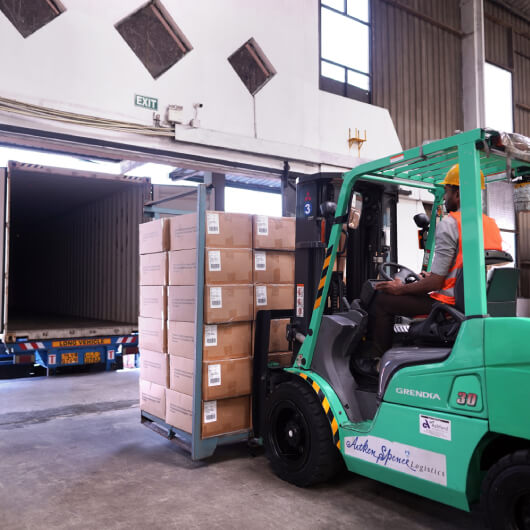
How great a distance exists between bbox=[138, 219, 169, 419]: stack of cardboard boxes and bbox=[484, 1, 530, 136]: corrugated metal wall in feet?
38.5

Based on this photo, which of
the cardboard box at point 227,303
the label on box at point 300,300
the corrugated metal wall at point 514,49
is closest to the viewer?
the label on box at point 300,300

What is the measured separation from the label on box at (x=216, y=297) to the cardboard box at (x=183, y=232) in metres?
0.37

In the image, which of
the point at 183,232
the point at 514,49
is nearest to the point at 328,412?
the point at 183,232

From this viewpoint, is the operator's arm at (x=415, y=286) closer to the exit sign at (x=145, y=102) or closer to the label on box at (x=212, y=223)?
the label on box at (x=212, y=223)

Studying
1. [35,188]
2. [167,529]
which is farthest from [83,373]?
[167,529]

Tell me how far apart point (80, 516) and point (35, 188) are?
585cm

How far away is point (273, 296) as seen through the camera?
15.0 feet

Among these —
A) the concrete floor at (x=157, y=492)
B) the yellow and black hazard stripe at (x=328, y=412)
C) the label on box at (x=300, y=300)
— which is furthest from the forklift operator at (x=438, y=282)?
the concrete floor at (x=157, y=492)

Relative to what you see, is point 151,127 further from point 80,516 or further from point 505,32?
point 505,32

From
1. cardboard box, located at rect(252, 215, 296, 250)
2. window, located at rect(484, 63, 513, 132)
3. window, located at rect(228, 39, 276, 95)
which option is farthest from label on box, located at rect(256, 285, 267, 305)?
window, located at rect(484, 63, 513, 132)

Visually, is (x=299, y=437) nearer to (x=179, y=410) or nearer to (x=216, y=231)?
(x=179, y=410)

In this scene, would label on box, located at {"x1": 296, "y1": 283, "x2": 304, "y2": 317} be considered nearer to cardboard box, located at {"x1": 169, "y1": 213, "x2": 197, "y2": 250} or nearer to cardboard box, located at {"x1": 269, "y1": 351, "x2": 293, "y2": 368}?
cardboard box, located at {"x1": 269, "y1": 351, "x2": 293, "y2": 368}

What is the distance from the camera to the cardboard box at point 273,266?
4.47 m

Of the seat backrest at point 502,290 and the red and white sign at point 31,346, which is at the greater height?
the seat backrest at point 502,290
